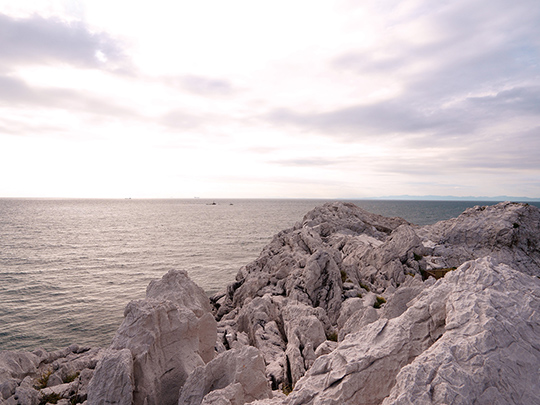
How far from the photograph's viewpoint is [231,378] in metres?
10.6

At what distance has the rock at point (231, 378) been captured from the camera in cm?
1026

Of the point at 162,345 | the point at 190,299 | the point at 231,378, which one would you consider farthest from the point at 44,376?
the point at 231,378

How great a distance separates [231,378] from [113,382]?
3.97 m

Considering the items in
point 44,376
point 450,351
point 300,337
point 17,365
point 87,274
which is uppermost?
point 450,351

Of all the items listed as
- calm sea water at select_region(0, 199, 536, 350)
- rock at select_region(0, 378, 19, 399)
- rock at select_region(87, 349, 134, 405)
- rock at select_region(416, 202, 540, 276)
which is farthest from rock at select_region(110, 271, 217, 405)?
rock at select_region(416, 202, 540, 276)

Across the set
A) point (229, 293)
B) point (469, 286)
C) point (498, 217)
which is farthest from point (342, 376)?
point (498, 217)

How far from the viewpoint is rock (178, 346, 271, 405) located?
10258 mm

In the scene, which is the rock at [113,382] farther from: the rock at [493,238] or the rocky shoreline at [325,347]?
the rock at [493,238]

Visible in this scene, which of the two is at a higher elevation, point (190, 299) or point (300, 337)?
point (190, 299)

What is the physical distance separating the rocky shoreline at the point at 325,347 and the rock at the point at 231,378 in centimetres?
4

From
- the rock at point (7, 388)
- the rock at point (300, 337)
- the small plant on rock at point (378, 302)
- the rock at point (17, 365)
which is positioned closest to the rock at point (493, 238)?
the small plant on rock at point (378, 302)

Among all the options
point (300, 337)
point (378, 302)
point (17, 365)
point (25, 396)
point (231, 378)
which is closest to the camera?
point (231, 378)

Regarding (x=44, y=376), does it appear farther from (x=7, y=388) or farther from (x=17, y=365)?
(x=7, y=388)

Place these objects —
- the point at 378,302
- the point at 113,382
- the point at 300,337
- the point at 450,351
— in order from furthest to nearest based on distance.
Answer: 1. the point at 378,302
2. the point at 300,337
3. the point at 113,382
4. the point at 450,351
